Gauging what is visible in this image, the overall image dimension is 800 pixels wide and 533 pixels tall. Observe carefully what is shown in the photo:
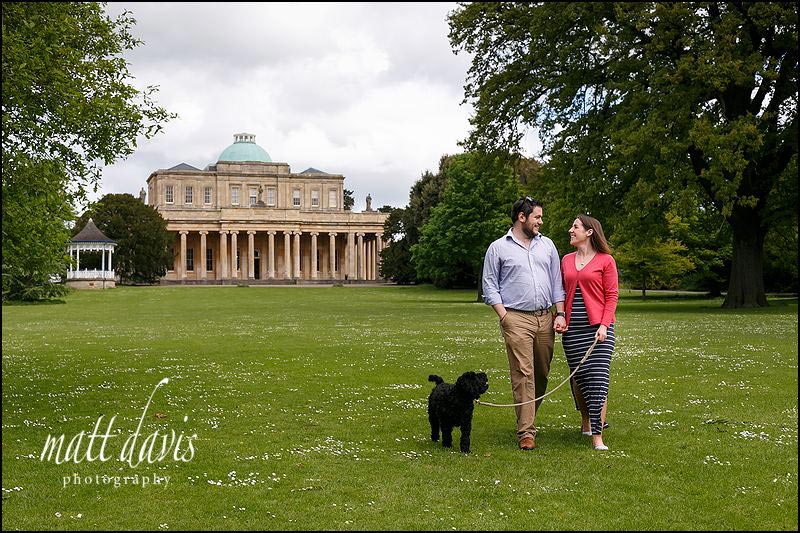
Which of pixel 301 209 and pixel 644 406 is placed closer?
pixel 644 406

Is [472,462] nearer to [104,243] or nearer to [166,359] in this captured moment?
[166,359]

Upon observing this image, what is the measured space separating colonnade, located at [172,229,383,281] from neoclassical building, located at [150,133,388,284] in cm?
14

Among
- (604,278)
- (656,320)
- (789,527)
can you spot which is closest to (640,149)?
(656,320)

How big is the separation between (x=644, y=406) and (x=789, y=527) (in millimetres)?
5233

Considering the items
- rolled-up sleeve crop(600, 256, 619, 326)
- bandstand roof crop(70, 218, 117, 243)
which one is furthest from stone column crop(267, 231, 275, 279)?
rolled-up sleeve crop(600, 256, 619, 326)

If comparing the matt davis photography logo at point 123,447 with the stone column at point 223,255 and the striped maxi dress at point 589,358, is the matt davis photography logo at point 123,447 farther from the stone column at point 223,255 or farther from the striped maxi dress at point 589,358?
the stone column at point 223,255

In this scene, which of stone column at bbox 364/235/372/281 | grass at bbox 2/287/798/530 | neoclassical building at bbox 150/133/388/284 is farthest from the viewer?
stone column at bbox 364/235/372/281

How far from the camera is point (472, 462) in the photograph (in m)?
8.08

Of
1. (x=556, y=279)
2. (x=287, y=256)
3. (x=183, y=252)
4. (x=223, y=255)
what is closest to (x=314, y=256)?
(x=287, y=256)

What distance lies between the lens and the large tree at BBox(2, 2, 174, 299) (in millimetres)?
11133

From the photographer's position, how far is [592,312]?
874 centimetres

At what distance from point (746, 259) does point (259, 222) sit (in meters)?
82.1

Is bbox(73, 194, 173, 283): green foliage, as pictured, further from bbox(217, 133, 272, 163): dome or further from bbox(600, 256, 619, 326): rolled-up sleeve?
bbox(600, 256, 619, 326): rolled-up sleeve

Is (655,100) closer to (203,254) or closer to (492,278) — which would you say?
(492,278)
